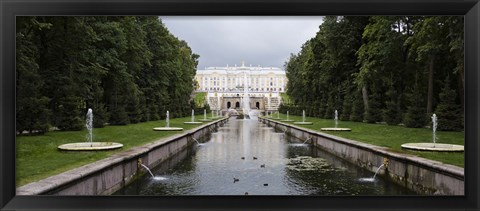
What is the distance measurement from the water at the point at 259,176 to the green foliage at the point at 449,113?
399cm

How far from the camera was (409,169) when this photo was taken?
22.6 feet

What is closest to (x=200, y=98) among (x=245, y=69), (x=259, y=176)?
(x=245, y=69)

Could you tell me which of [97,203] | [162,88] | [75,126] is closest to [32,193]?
[97,203]

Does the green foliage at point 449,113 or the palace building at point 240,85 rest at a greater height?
the palace building at point 240,85

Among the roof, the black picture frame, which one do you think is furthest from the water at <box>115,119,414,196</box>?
the roof

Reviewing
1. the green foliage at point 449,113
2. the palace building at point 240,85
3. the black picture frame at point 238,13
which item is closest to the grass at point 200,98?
the palace building at point 240,85

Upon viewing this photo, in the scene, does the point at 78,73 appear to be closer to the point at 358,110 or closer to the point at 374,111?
the point at 374,111

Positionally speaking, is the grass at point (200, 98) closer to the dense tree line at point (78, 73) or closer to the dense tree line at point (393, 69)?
the dense tree line at point (393, 69)

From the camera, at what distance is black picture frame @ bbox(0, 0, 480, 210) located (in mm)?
4594

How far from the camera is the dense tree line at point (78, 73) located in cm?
1067

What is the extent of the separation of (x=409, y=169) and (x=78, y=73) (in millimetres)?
11214

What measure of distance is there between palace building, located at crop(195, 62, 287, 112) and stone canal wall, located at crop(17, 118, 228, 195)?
41.6ft
